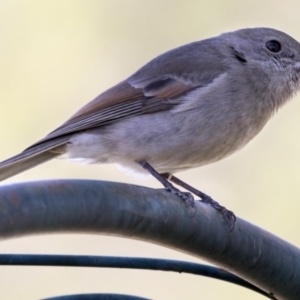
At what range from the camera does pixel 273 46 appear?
5602mm

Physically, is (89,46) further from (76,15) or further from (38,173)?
(38,173)

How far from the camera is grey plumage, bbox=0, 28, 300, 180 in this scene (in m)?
4.66

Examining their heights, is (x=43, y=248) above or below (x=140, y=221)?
above

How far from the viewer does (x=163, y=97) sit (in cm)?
496

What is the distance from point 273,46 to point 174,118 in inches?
47.9

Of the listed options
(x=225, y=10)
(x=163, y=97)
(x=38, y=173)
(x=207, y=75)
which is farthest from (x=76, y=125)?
(x=225, y=10)

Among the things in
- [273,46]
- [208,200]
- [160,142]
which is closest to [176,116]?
[160,142]

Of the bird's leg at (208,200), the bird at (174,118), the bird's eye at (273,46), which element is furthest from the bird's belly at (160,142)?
the bird's eye at (273,46)

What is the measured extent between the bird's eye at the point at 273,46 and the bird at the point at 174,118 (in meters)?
0.25

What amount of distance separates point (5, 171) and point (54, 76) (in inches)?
102

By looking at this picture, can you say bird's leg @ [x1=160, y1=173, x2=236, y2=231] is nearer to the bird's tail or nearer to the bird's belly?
the bird's belly

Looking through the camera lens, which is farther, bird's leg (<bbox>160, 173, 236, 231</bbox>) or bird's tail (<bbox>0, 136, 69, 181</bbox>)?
bird's tail (<bbox>0, 136, 69, 181</bbox>)

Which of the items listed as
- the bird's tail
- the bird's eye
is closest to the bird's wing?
the bird's tail

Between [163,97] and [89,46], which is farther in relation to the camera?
[89,46]
